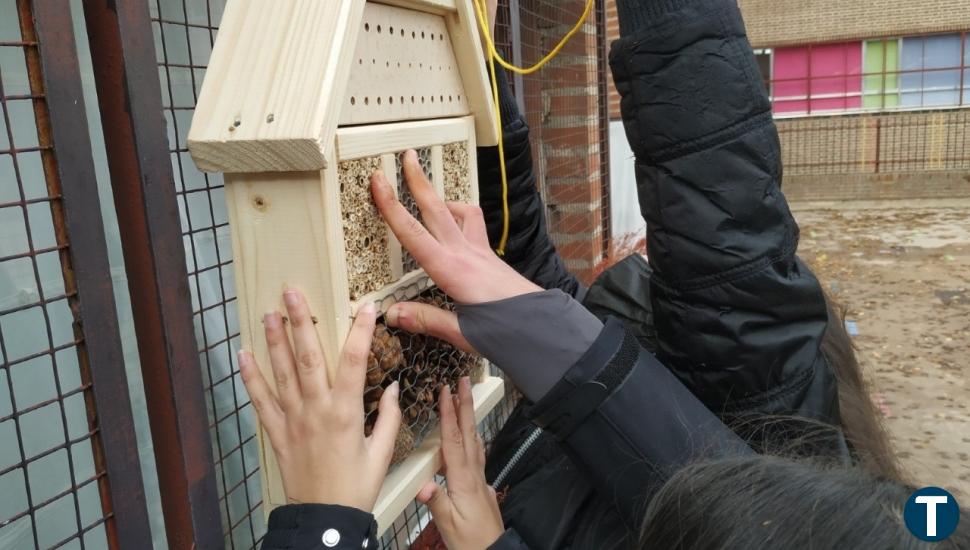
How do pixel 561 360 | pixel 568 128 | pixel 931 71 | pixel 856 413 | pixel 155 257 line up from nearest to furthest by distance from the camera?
pixel 561 360 → pixel 155 257 → pixel 856 413 → pixel 568 128 → pixel 931 71

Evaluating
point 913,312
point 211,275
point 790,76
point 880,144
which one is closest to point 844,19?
point 790,76

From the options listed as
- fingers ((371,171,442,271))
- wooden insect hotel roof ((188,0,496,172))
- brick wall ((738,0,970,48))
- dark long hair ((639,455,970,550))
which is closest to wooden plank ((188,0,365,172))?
wooden insect hotel roof ((188,0,496,172))

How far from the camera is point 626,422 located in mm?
1052

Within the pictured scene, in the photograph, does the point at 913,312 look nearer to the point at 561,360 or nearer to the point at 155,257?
the point at 561,360

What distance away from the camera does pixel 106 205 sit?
5.47 ft

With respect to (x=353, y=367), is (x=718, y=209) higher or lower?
higher

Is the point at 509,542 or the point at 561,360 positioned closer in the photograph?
the point at 561,360

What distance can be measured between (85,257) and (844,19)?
16923 millimetres

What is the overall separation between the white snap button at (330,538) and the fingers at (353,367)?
0.14 m

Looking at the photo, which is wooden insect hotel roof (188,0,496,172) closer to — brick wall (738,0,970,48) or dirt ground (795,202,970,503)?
dirt ground (795,202,970,503)

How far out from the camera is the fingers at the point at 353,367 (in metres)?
0.87

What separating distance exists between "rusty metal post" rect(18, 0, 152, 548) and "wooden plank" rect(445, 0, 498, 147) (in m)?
0.49

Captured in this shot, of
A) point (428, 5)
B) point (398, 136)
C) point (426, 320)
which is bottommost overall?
point (426, 320)

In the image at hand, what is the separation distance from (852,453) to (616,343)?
543mm
